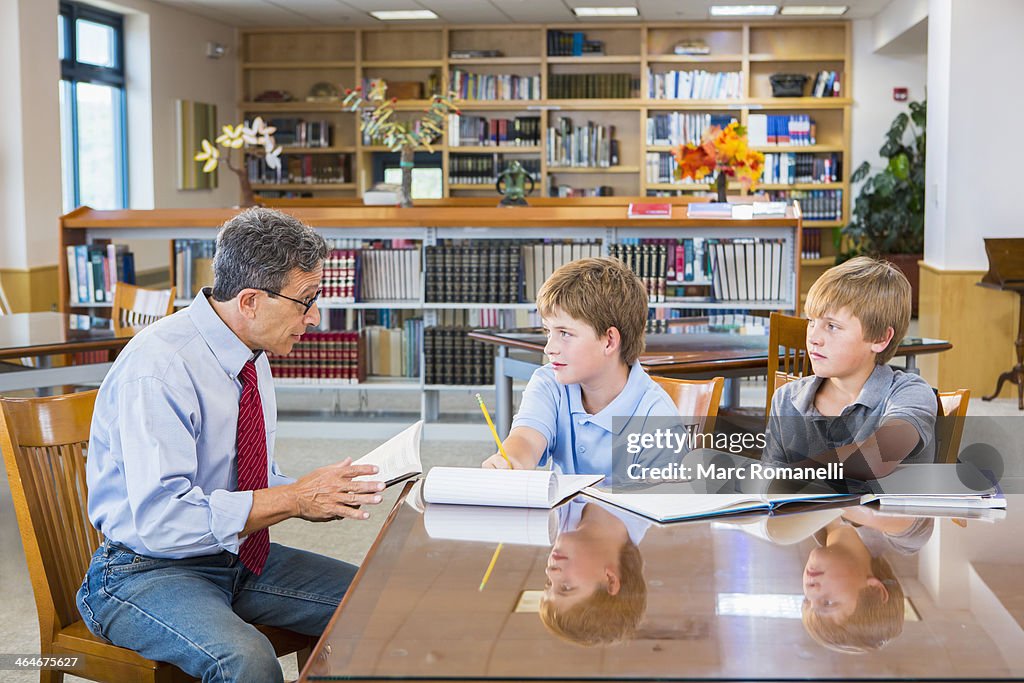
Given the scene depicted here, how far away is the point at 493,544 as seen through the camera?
5.12 ft

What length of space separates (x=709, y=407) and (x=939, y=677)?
1.44m

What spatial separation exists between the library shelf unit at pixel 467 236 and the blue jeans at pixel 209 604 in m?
3.53

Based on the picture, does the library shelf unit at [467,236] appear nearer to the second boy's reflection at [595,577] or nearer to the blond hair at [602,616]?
the second boy's reflection at [595,577]

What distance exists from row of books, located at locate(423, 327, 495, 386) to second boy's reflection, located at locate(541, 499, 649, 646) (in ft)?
12.9

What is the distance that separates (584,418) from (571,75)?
9.09 meters

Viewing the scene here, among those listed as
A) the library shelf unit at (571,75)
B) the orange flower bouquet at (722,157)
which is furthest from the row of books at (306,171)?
the orange flower bouquet at (722,157)

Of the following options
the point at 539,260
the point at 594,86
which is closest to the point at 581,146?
the point at 594,86

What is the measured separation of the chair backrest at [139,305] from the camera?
4.82 m

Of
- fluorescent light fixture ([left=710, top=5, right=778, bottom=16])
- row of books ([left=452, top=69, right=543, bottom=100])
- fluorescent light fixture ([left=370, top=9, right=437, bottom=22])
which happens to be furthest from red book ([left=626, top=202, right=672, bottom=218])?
row of books ([left=452, top=69, right=543, bottom=100])

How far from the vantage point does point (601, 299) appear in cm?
218

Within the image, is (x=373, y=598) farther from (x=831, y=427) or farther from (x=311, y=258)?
(x=831, y=427)

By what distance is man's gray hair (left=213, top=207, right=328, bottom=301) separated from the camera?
6.69ft

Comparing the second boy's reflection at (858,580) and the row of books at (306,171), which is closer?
the second boy's reflection at (858,580)

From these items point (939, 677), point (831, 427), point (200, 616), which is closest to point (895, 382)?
point (831, 427)
